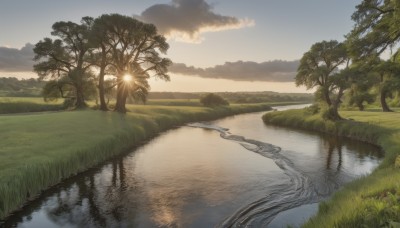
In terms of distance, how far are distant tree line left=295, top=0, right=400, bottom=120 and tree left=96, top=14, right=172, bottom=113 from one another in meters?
25.6

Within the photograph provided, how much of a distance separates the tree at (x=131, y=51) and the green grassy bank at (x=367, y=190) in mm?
28086

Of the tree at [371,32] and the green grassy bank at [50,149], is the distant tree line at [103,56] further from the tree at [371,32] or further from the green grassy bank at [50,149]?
the tree at [371,32]

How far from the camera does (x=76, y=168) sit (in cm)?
2372

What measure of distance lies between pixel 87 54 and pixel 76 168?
143 ft

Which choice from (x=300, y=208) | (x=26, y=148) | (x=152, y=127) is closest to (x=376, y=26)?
(x=300, y=208)

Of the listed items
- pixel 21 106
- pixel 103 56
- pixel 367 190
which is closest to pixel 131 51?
pixel 103 56

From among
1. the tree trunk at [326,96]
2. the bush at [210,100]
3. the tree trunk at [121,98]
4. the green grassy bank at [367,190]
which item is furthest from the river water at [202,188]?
the bush at [210,100]

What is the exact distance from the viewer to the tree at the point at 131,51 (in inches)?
2056

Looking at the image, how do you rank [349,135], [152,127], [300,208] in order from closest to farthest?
[300,208], [349,135], [152,127]

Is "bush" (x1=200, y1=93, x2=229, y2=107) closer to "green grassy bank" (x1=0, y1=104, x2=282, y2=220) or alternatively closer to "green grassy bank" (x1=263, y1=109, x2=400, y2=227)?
"green grassy bank" (x1=263, y1=109, x2=400, y2=227)

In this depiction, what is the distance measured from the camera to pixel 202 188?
2061cm

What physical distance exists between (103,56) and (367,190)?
5077 cm

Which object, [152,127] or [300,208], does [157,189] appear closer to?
[300,208]

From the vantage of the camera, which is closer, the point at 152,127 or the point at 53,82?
the point at 152,127
